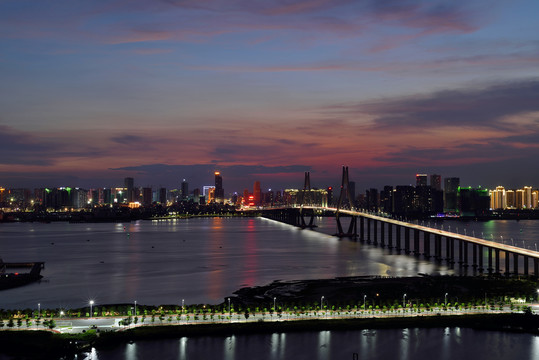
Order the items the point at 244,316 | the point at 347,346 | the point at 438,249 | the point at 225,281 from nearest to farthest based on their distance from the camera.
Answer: the point at 347,346 < the point at 244,316 < the point at 225,281 < the point at 438,249

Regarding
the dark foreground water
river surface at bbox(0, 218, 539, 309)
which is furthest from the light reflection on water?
the dark foreground water

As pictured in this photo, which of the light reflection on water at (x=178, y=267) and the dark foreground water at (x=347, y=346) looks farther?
the light reflection on water at (x=178, y=267)

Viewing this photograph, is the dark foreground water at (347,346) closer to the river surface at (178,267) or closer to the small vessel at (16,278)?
the river surface at (178,267)

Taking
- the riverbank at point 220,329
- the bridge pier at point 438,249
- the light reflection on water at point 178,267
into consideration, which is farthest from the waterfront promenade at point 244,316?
the bridge pier at point 438,249

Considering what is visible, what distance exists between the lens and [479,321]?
3556 cm

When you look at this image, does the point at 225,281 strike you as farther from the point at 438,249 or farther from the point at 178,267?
the point at 438,249

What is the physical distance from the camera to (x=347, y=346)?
1244 inches

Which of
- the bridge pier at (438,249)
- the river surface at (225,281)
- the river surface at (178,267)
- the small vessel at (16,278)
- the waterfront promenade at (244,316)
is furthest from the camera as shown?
the bridge pier at (438,249)

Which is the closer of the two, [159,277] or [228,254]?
[159,277]

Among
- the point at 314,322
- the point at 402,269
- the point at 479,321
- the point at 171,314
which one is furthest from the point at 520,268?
the point at 171,314

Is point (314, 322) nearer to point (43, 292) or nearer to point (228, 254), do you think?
point (43, 292)

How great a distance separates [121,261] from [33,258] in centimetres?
1159

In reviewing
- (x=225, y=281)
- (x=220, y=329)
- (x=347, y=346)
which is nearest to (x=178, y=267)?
(x=225, y=281)

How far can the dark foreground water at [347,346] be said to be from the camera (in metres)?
30.2
